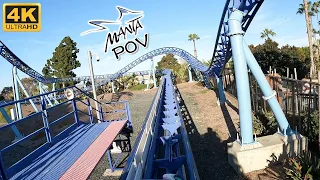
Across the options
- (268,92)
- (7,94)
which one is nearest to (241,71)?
(268,92)

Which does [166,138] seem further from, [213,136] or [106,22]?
[106,22]

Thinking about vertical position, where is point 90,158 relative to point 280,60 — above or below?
below

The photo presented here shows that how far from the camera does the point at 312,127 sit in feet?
25.3

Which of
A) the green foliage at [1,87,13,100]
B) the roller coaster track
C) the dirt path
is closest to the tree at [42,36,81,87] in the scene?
the green foliage at [1,87,13,100]

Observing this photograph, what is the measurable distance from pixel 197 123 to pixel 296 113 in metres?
4.63

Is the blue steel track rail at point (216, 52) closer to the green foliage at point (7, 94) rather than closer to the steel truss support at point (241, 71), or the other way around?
the steel truss support at point (241, 71)

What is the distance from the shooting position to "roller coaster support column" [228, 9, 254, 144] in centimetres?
725

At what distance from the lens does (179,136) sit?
5.61 meters

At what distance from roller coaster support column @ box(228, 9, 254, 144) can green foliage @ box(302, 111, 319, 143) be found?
6.37 ft

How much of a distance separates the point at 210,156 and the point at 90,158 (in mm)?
5029

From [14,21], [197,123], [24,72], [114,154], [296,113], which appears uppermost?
[14,21]

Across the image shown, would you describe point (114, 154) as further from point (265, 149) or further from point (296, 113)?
point (296, 113)

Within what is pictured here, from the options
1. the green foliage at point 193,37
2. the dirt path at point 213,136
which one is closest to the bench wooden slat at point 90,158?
the dirt path at point 213,136

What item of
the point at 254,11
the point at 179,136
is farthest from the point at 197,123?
the point at 179,136
